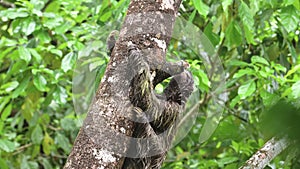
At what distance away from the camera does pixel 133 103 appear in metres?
0.97

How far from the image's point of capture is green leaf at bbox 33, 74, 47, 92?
2.13 meters

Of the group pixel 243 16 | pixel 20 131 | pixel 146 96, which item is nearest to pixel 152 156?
pixel 146 96

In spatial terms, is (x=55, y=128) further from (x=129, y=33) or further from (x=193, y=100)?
(x=129, y=33)

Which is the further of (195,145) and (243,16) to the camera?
(195,145)

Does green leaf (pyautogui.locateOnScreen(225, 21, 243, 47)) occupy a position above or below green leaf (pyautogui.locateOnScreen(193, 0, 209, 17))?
below

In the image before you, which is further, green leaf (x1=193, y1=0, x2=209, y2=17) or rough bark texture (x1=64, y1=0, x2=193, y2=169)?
green leaf (x1=193, y1=0, x2=209, y2=17)

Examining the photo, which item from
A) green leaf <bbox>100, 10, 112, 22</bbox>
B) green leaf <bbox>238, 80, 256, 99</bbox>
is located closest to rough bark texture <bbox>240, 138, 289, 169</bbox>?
green leaf <bbox>238, 80, 256, 99</bbox>

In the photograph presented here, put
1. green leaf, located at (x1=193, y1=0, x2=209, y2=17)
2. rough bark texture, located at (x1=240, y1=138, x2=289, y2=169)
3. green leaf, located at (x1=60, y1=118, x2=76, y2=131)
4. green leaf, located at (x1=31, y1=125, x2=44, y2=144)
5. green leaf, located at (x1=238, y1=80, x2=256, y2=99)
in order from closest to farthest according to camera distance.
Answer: rough bark texture, located at (x1=240, y1=138, x2=289, y2=169)
green leaf, located at (x1=193, y1=0, x2=209, y2=17)
green leaf, located at (x1=238, y1=80, x2=256, y2=99)
green leaf, located at (x1=31, y1=125, x2=44, y2=144)
green leaf, located at (x1=60, y1=118, x2=76, y2=131)

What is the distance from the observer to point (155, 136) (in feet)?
3.50

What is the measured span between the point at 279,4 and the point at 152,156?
1.20 m

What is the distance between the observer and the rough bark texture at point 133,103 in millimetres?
914

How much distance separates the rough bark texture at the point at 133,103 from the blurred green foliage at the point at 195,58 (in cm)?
51

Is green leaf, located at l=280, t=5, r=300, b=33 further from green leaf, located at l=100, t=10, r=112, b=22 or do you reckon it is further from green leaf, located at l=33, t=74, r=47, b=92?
green leaf, located at l=33, t=74, r=47, b=92

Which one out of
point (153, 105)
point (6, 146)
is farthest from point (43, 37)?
point (153, 105)
